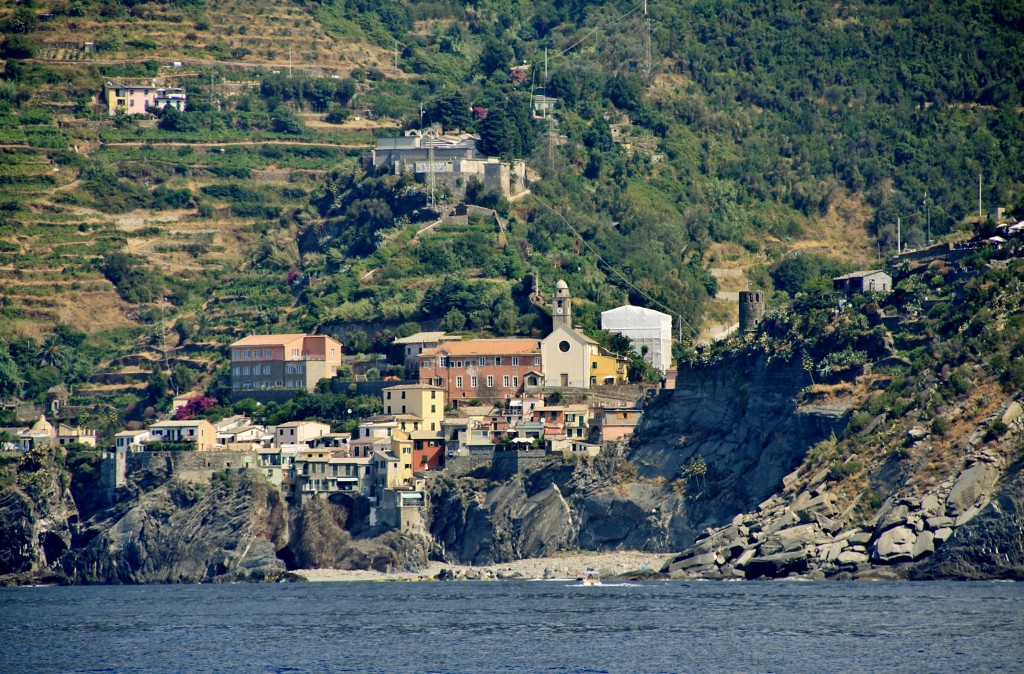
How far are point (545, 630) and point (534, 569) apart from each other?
72.6 ft

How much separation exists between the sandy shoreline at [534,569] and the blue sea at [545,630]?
11.0 feet

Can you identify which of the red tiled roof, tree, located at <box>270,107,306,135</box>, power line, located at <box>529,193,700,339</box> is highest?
tree, located at <box>270,107,306,135</box>

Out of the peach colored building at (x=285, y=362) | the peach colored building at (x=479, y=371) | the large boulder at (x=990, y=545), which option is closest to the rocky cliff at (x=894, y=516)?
the large boulder at (x=990, y=545)

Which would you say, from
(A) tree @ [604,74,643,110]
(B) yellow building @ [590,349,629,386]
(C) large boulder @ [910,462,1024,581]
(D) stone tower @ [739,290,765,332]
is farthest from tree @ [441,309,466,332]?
(A) tree @ [604,74,643,110]

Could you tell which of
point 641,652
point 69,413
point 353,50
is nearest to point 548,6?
point 353,50

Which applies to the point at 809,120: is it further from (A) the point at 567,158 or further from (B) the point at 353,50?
(B) the point at 353,50

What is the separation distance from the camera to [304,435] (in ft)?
350

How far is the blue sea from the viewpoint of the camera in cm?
6594

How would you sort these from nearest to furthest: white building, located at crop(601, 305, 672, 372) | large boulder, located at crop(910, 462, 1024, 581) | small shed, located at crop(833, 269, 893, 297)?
large boulder, located at crop(910, 462, 1024, 581)
small shed, located at crop(833, 269, 893, 297)
white building, located at crop(601, 305, 672, 372)

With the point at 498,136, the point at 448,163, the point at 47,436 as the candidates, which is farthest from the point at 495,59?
the point at 47,436

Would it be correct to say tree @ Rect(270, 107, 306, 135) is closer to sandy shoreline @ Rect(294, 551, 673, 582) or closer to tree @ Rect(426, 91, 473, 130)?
tree @ Rect(426, 91, 473, 130)

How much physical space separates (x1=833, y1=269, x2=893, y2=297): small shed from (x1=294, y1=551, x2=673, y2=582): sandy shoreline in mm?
16824

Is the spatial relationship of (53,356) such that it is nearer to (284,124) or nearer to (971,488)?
(284,124)

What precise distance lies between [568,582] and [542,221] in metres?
40.0
